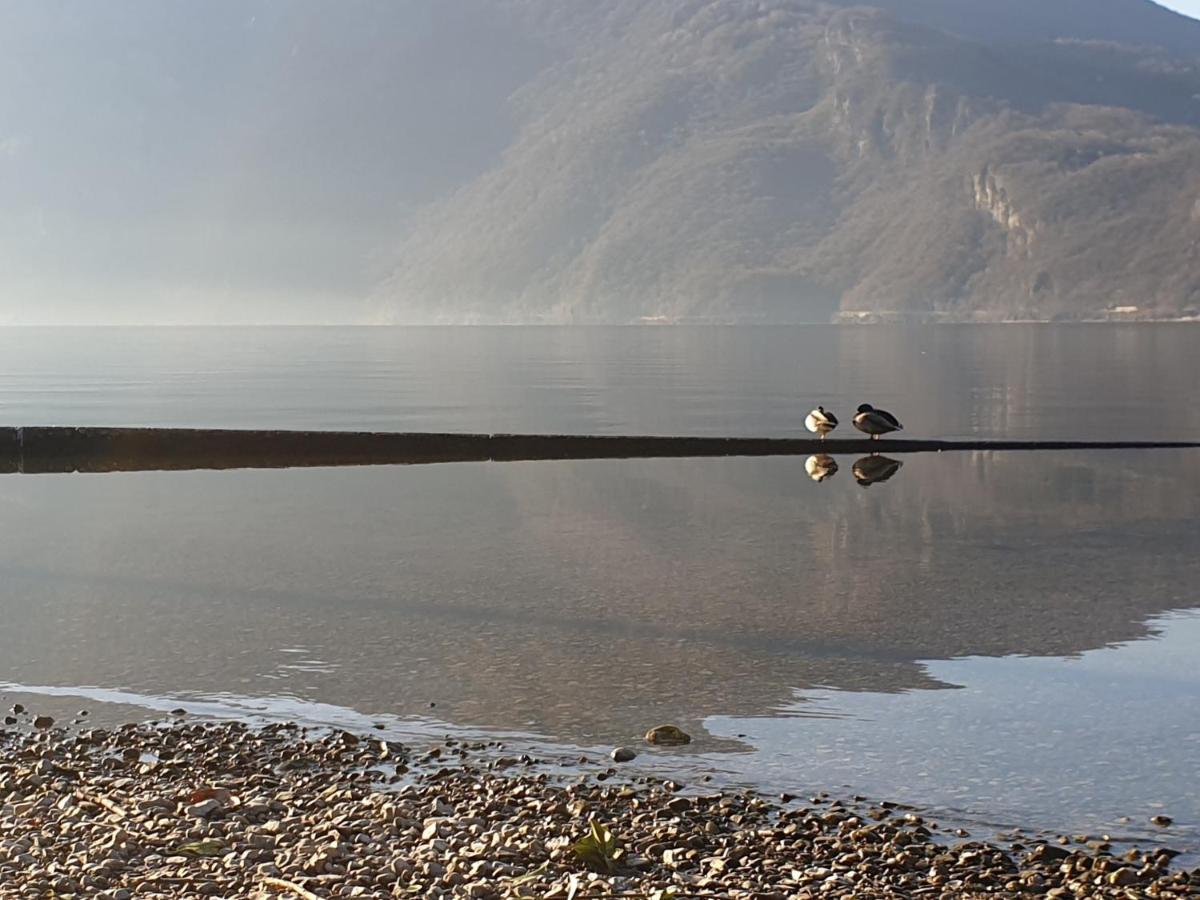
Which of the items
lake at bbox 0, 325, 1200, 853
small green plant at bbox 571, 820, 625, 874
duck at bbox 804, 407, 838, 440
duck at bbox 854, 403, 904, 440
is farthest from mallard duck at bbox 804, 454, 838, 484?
small green plant at bbox 571, 820, 625, 874

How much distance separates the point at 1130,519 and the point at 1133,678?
26.2ft

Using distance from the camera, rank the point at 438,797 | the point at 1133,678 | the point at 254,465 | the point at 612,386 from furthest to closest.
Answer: the point at 612,386, the point at 254,465, the point at 1133,678, the point at 438,797

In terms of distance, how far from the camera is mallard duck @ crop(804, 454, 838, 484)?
22.3 metres

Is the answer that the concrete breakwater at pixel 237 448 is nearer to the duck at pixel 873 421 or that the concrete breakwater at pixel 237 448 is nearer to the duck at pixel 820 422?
the duck at pixel 820 422

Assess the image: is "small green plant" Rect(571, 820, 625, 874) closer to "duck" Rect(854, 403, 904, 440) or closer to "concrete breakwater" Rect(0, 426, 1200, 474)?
"concrete breakwater" Rect(0, 426, 1200, 474)

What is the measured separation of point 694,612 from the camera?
40.1ft

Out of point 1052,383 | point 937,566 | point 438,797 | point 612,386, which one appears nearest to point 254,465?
point 937,566

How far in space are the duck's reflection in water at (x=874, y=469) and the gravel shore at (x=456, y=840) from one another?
46.3 ft

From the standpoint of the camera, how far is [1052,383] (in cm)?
4928

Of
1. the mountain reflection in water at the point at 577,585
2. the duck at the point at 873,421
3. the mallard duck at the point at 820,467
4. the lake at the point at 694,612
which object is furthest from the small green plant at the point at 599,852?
the duck at the point at 873,421

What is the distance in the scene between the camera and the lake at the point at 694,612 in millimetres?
8625

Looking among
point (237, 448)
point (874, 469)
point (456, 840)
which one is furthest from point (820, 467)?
point (456, 840)

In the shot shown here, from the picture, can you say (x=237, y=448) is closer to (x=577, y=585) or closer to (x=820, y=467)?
(x=577, y=585)

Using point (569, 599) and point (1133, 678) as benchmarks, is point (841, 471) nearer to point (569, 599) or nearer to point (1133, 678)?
point (569, 599)
